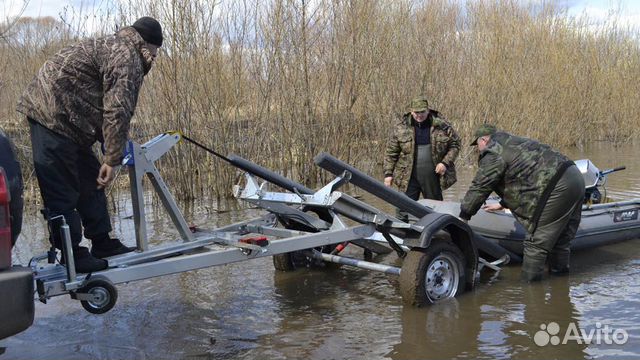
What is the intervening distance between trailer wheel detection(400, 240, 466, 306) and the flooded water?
10 cm

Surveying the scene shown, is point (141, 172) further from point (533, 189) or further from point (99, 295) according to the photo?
point (533, 189)

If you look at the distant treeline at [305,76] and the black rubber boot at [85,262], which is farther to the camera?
the distant treeline at [305,76]

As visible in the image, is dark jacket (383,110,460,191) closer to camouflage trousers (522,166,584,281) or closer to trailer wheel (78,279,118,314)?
camouflage trousers (522,166,584,281)

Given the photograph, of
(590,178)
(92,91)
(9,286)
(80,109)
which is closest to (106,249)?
(80,109)

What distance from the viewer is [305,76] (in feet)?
36.3

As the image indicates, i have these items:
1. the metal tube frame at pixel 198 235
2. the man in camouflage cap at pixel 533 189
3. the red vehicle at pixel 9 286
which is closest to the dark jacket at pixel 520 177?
the man in camouflage cap at pixel 533 189

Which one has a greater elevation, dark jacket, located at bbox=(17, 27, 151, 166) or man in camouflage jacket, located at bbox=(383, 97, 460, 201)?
dark jacket, located at bbox=(17, 27, 151, 166)

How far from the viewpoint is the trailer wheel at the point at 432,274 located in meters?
4.91

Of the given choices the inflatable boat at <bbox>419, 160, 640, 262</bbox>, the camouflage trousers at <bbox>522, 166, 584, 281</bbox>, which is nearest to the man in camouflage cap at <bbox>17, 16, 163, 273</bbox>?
the inflatable boat at <bbox>419, 160, 640, 262</bbox>

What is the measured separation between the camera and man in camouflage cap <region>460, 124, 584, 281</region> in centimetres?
562

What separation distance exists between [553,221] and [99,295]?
3.89 metres

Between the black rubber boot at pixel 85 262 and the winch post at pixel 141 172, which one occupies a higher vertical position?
the winch post at pixel 141 172

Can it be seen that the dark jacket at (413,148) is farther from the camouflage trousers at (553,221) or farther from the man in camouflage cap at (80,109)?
the man in camouflage cap at (80,109)

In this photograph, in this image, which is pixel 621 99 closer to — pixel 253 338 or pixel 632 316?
pixel 632 316
